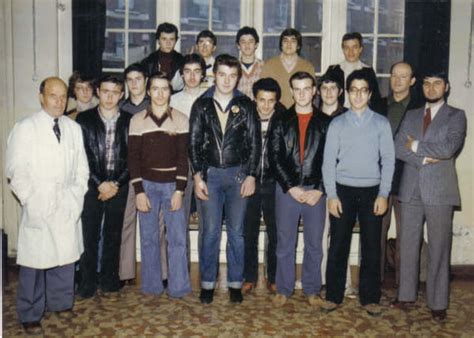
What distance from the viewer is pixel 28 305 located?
151 inches

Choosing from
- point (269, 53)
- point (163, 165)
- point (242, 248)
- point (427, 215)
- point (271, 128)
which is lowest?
point (242, 248)

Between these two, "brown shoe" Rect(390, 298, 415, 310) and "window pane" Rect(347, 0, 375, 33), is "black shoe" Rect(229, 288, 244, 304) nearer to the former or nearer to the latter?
"brown shoe" Rect(390, 298, 415, 310)

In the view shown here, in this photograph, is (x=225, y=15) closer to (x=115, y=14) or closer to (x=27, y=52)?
(x=115, y=14)

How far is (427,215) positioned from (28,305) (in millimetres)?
2764

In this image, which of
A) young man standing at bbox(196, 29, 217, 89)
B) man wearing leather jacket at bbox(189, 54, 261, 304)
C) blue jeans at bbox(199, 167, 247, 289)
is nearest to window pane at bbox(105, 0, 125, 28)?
young man standing at bbox(196, 29, 217, 89)

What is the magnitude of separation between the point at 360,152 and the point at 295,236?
2.51 feet

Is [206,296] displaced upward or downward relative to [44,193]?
downward

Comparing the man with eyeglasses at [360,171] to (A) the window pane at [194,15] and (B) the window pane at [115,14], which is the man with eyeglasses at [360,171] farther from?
(B) the window pane at [115,14]

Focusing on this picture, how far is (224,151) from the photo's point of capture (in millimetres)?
4234

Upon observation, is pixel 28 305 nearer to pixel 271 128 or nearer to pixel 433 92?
pixel 271 128

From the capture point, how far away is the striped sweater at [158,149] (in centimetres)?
427

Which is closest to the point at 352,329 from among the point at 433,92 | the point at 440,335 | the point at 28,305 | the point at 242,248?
the point at 440,335

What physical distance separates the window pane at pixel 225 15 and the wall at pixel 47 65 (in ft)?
4.31

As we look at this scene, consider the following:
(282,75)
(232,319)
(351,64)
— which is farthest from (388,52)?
(232,319)
